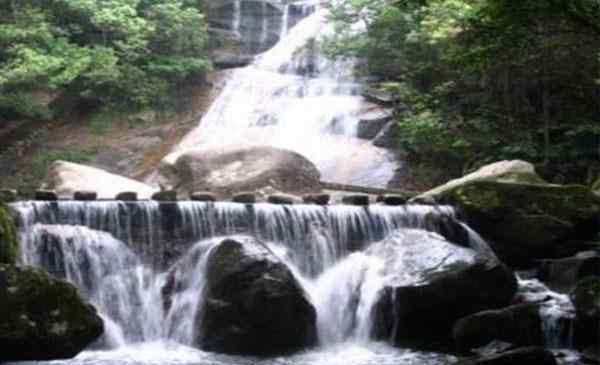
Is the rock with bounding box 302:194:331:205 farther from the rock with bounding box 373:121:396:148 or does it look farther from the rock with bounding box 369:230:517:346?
the rock with bounding box 373:121:396:148

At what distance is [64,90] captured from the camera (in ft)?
75.3

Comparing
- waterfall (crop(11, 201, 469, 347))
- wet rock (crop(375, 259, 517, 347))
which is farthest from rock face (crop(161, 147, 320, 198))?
wet rock (crop(375, 259, 517, 347))

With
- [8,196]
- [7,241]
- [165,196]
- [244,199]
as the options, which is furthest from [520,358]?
[8,196]

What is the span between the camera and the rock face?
17.0 metres

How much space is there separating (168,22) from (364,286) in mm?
14824

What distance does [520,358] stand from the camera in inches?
349

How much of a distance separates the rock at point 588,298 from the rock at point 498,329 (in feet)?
2.10

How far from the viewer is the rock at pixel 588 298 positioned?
10602 millimetres

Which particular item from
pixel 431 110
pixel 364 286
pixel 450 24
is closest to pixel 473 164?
pixel 431 110

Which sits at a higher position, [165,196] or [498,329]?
[165,196]

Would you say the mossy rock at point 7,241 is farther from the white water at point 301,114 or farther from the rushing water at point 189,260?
the white water at point 301,114

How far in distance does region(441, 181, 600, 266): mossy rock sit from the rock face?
435 cm

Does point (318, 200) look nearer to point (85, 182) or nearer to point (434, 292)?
point (434, 292)

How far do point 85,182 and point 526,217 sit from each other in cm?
843
